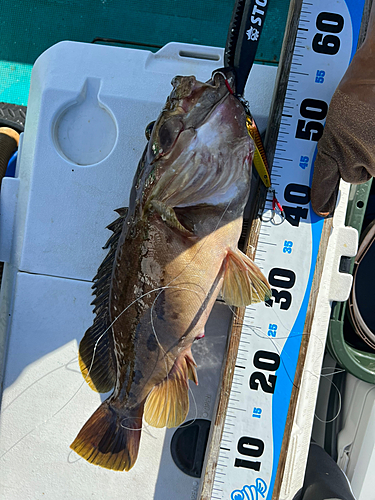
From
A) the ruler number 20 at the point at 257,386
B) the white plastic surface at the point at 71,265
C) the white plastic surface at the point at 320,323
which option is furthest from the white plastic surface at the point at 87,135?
the ruler number 20 at the point at 257,386

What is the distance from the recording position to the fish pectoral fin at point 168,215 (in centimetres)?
173

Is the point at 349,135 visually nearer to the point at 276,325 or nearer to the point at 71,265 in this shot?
the point at 276,325

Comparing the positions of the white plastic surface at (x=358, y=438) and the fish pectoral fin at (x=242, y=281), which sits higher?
the fish pectoral fin at (x=242, y=281)

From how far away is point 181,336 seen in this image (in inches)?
74.3

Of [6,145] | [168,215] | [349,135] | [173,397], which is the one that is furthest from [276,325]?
[6,145]

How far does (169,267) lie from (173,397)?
2.12 ft

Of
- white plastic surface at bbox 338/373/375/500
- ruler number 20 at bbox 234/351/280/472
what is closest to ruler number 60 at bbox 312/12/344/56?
ruler number 20 at bbox 234/351/280/472

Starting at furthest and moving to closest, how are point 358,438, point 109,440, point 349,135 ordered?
point 358,438 < point 109,440 < point 349,135

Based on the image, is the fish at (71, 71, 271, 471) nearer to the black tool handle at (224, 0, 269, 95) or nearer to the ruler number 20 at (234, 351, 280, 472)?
the black tool handle at (224, 0, 269, 95)

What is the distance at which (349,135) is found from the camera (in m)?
1.90

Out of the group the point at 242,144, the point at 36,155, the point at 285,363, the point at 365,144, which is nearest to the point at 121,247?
the point at 242,144

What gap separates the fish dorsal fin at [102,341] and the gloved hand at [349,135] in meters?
0.99

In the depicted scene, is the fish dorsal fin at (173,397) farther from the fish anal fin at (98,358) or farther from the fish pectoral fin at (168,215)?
the fish pectoral fin at (168,215)

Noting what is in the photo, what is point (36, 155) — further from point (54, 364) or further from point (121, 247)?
point (54, 364)
